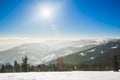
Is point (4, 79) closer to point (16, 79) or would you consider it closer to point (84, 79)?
point (16, 79)

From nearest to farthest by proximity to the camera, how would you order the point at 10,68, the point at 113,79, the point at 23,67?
the point at 113,79, the point at 23,67, the point at 10,68

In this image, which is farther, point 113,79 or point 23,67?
point 23,67

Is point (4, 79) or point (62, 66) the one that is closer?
point (4, 79)

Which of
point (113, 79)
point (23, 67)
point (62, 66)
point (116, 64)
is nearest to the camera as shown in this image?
point (113, 79)

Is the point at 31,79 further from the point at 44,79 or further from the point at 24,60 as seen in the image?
the point at 24,60

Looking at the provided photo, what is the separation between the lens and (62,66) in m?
122

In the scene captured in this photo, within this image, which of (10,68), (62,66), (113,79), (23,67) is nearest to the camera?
(113,79)

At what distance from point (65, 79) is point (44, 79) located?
279 centimetres

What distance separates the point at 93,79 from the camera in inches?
848

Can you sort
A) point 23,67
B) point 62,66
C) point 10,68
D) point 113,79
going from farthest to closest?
point 10,68 < point 62,66 < point 23,67 < point 113,79

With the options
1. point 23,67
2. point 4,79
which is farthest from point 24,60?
point 4,79

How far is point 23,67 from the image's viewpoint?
7750cm

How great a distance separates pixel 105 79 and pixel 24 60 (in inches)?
2409

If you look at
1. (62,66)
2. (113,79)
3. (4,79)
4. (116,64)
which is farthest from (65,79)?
(62,66)
